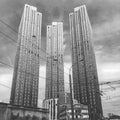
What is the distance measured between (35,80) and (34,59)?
84.5 feet

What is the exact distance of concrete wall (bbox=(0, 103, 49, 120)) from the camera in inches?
1151

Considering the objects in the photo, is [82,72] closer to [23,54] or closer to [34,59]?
[34,59]

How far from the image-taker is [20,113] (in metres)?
31.9

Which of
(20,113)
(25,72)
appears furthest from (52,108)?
(20,113)

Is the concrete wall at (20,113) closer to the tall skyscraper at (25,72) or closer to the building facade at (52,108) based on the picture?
the building facade at (52,108)

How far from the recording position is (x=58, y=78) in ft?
646

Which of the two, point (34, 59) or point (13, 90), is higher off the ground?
point (34, 59)

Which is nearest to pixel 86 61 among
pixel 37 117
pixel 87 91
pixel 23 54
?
pixel 87 91

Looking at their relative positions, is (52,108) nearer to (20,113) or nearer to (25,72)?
(25,72)

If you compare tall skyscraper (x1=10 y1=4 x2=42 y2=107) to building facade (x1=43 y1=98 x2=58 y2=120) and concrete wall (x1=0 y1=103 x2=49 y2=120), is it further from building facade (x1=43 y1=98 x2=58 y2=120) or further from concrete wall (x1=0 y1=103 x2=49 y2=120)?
concrete wall (x1=0 y1=103 x2=49 y2=120)

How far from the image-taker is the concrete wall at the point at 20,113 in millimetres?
29234

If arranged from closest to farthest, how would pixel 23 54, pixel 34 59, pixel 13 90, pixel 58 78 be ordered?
pixel 13 90 < pixel 23 54 < pixel 34 59 < pixel 58 78

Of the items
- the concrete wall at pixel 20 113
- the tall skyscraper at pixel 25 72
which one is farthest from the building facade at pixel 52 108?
the concrete wall at pixel 20 113

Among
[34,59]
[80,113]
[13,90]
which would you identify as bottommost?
[80,113]
